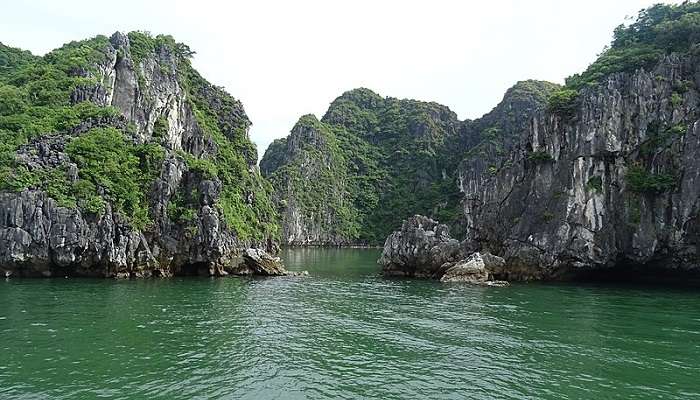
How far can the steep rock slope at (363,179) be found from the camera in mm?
159500

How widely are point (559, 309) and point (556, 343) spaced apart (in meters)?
10.4

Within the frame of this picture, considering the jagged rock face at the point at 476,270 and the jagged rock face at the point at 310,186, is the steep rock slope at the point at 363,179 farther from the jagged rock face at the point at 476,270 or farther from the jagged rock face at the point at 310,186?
the jagged rock face at the point at 476,270

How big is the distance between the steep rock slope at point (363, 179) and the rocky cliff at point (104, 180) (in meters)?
81.0

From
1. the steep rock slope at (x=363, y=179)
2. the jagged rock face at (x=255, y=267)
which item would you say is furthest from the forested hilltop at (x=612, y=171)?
the steep rock slope at (x=363, y=179)

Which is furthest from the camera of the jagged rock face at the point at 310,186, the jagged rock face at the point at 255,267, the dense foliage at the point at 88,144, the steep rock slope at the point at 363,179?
the steep rock slope at the point at 363,179

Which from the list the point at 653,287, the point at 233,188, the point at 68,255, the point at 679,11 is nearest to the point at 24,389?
the point at 68,255

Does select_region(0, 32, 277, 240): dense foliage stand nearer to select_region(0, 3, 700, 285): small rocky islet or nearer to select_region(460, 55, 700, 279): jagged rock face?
select_region(0, 3, 700, 285): small rocky islet

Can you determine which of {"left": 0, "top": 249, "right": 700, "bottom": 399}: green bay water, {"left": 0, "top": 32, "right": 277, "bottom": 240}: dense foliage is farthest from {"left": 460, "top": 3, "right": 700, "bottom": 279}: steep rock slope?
{"left": 0, "top": 32, "right": 277, "bottom": 240}: dense foliage

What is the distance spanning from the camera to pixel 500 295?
40.4 metres

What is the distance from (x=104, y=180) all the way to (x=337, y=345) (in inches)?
1340

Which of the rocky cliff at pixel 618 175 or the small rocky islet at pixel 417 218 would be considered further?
the rocky cliff at pixel 618 175

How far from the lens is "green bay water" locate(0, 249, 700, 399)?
1752 cm

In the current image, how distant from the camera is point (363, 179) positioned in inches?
7584

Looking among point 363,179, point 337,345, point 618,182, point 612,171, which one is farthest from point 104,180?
point 363,179
